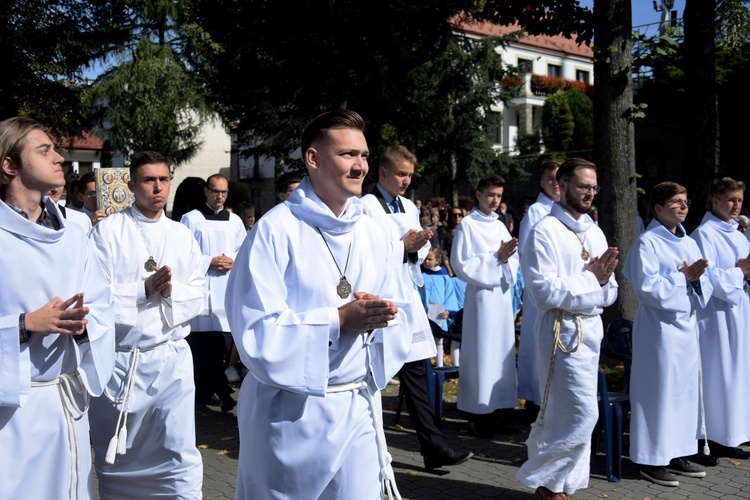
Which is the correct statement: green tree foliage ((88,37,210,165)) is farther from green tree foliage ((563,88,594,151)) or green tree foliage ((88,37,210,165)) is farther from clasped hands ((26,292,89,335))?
clasped hands ((26,292,89,335))

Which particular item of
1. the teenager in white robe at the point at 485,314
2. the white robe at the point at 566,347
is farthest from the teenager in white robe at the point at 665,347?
the teenager in white robe at the point at 485,314

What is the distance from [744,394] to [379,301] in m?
5.06

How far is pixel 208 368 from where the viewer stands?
8945 mm

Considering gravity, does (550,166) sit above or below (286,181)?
above

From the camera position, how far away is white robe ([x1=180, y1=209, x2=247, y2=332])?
8.95 meters

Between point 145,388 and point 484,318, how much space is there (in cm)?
393

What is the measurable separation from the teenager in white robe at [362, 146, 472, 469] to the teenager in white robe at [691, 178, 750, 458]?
2.19m

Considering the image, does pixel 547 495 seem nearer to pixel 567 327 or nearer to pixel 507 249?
pixel 567 327

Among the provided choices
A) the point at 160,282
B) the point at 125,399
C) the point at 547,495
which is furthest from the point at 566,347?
the point at 125,399

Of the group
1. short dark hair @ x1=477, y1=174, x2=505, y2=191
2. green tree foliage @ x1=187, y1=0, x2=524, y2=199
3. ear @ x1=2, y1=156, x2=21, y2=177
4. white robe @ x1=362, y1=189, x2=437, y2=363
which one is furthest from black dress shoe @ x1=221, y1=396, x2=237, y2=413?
green tree foliage @ x1=187, y1=0, x2=524, y2=199

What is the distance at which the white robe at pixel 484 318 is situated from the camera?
7.91 meters

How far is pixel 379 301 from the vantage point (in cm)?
319

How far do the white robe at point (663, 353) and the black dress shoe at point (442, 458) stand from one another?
1.36 meters

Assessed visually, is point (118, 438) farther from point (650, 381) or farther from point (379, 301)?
point (650, 381)
